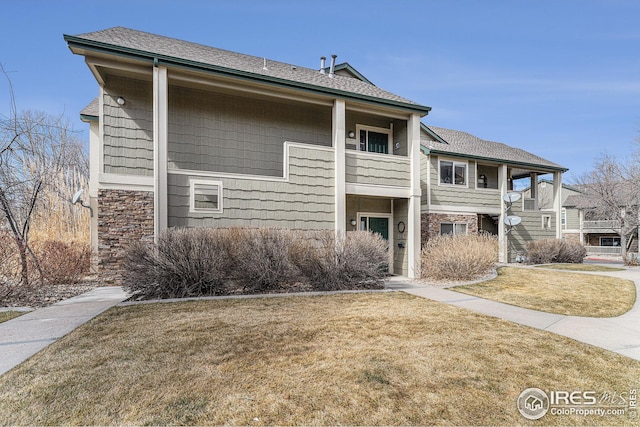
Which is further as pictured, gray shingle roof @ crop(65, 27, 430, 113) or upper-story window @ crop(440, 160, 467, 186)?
upper-story window @ crop(440, 160, 467, 186)

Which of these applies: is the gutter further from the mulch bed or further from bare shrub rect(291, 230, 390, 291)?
the mulch bed

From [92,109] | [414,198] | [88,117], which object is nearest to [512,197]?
[414,198]

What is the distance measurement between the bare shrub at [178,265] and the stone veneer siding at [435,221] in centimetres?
1026

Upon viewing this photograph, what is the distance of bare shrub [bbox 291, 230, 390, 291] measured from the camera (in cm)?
860

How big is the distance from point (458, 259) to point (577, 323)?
4794mm

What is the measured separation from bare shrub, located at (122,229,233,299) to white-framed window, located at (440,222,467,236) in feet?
37.4

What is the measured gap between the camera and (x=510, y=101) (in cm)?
2127

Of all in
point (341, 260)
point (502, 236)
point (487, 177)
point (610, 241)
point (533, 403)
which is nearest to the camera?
point (533, 403)

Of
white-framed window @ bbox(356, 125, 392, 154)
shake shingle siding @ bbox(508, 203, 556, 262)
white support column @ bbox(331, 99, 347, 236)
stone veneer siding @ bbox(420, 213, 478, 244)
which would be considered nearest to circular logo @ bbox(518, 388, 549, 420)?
white support column @ bbox(331, 99, 347, 236)

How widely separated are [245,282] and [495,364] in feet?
19.3

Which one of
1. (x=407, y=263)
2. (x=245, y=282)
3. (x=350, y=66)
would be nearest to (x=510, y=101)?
(x=350, y=66)

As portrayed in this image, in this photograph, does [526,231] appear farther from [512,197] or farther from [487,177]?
[487,177]

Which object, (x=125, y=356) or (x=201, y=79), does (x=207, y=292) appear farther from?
(x=201, y=79)

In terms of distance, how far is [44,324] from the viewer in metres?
5.12
